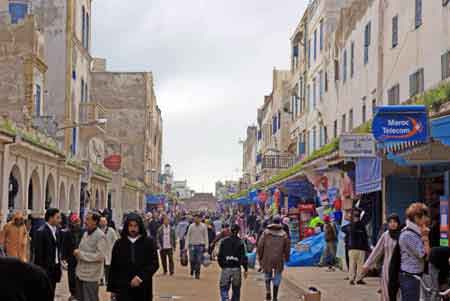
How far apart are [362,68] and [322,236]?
5656mm

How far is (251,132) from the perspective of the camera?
115375 mm

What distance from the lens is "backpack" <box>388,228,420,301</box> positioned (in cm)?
991

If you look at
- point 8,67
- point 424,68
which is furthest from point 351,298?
point 8,67

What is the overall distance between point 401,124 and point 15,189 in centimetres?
1888

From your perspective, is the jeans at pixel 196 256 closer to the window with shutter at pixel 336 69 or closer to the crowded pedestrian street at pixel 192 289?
the crowded pedestrian street at pixel 192 289

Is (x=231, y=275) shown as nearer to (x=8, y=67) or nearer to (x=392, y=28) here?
(x=392, y=28)

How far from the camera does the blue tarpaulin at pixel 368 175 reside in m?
17.9

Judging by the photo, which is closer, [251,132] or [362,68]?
[362,68]

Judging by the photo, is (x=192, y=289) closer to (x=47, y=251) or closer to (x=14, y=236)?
(x=14, y=236)

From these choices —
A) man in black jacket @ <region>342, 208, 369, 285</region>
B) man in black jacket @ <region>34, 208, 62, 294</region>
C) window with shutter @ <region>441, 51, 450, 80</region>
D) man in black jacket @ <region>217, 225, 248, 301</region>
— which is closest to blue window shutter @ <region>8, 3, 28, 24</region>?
man in black jacket @ <region>342, 208, 369, 285</region>

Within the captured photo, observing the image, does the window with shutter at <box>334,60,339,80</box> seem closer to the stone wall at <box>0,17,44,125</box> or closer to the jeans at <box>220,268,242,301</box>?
the stone wall at <box>0,17,44,125</box>

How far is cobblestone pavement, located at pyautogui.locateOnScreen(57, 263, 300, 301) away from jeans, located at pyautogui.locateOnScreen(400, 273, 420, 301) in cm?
830

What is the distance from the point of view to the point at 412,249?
9688mm

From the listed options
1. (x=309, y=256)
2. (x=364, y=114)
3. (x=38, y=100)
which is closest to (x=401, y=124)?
(x=309, y=256)
